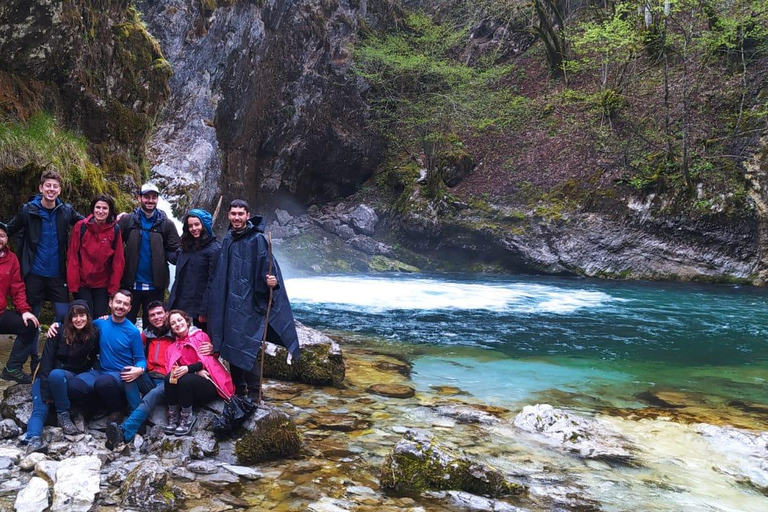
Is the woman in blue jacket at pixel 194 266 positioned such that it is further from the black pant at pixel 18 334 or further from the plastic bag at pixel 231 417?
the black pant at pixel 18 334

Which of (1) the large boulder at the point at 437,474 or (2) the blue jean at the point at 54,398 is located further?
(2) the blue jean at the point at 54,398

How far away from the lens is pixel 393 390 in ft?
21.2

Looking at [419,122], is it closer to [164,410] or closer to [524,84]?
[524,84]

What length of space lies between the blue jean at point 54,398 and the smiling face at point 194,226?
1439mm

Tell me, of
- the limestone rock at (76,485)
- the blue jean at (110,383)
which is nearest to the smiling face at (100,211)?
the blue jean at (110,383)

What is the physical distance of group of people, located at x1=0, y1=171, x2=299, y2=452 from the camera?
13.6 ft

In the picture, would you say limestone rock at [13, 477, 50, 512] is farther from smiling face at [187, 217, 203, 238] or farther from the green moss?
smiling face at [187, 217, 203, 238]

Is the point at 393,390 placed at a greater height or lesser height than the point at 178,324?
lesser

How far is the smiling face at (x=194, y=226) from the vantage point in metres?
4.70

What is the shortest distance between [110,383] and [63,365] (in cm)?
41

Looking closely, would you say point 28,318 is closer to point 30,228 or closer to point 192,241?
point 30,228

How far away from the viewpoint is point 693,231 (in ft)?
60.3

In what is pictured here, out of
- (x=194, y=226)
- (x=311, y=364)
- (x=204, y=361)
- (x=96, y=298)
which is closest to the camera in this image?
(x=204, y=361)

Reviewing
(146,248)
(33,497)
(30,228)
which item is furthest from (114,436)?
(30,228)
